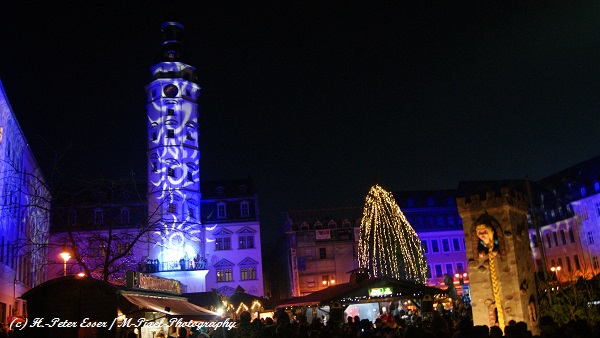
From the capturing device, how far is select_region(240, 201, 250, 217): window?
59719 mm

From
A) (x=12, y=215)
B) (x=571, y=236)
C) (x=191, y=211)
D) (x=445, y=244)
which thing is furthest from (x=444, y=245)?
(x=12, y=215)

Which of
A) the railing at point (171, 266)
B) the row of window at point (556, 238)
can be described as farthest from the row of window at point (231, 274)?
the row of window at point (556, 238)

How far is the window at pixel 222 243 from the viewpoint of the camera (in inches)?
2290

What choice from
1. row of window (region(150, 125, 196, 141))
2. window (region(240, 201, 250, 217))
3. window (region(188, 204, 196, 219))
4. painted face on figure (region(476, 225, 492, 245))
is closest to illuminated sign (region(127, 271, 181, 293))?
painted face on figure (region(476, 225, 492, 245))

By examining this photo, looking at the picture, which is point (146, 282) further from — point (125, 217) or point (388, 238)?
point (388, 238)

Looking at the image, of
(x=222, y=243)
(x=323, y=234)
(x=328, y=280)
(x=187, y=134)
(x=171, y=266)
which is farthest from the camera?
(x=323, y=234)

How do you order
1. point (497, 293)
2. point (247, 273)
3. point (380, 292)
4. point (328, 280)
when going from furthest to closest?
point (328, 280) < point (247, 273) < point (380, 292) < point (497, 293)

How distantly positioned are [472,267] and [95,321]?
570 inches

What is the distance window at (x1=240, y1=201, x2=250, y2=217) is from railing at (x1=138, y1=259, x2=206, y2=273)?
802 centimetres

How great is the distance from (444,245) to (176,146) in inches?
1286

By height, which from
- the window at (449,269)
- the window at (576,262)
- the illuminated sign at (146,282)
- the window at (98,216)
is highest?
the window at (98,216)

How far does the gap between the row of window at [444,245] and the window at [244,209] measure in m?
20.7

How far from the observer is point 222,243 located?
58312 mm

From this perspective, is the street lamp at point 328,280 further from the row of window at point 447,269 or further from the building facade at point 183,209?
the row of window at point 447,269
